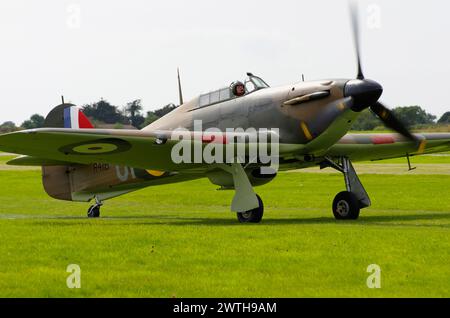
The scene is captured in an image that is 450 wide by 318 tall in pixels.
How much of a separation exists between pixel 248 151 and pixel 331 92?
2.36 meters

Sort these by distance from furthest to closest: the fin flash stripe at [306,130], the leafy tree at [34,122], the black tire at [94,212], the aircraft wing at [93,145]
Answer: the leafy tree at [34,122], the black tire at [94,212], the fin flash stripe at [306,130], the aircraft wing at [93,145]

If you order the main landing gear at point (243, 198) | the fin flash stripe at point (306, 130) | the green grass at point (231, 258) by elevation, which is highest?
the fin flash stripe at point (306, 130)

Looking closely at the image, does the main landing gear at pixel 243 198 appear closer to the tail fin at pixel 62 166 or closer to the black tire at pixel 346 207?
the black tire at pixel 346 207

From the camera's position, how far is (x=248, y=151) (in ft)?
56.9

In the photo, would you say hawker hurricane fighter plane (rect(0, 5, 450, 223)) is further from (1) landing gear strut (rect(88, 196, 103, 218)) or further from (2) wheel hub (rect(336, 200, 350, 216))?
(1) landing gear strut (rect(88, 196, 103, 218))

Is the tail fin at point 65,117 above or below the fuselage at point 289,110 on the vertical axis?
above

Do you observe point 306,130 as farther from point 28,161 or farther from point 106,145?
point 28,161

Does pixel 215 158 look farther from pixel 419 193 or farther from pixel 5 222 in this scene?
pixel 419 193

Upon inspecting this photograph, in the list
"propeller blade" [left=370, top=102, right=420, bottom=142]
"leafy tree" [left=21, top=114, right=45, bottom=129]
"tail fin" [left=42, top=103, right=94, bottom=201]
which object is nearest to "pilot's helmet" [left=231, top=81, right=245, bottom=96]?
"propeller blade" [left=370, top=102, right=420, bottom=142]

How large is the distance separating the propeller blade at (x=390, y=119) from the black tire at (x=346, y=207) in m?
2.21

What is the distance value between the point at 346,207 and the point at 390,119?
9.10 feet

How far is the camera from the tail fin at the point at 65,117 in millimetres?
21938

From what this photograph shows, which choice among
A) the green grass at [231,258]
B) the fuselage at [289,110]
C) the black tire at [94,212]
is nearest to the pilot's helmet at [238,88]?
the fuselage at [289,110]
